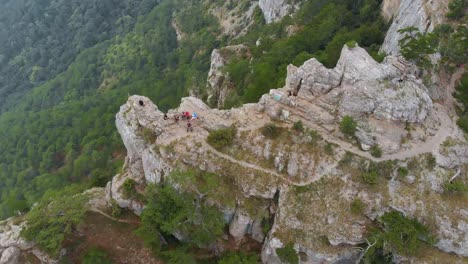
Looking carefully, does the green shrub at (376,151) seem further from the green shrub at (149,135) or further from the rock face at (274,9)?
the rock face at (274,9)

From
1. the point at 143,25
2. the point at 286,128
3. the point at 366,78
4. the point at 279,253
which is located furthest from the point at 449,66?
the point at 143,25

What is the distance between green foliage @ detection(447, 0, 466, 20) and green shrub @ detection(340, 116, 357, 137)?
96.0 ft

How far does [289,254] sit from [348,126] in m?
17.3

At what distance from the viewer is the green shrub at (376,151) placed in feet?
149

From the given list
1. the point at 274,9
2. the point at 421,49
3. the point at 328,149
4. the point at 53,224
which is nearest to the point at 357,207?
the point at 328,149

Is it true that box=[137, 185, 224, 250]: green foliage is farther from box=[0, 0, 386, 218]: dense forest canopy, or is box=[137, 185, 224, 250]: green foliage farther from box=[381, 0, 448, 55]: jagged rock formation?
box=[381, 0, 448, 55]: jagged rock formation

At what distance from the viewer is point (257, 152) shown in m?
48.8

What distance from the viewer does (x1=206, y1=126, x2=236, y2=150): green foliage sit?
49.4 m

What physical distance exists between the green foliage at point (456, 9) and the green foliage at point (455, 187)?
30433 millimetres

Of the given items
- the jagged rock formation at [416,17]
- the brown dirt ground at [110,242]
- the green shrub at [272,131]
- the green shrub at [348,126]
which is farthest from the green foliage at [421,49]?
the brown dirt ground at [110,242]

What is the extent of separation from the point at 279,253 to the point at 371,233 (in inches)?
437

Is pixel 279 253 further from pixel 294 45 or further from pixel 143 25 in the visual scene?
pixel 143 25

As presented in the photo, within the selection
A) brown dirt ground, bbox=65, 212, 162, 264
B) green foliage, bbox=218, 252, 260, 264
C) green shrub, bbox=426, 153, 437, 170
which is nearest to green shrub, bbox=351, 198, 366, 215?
green shrub, bbox=426, 153, 437, 170

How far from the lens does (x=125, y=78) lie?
158250 millimetres
